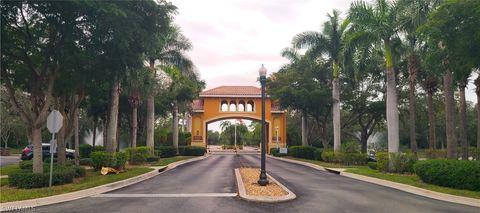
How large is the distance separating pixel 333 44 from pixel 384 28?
12.4 m

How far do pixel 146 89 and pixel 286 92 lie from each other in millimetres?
15998

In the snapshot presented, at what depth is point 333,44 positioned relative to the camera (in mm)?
35344

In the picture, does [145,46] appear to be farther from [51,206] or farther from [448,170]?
[448,170]

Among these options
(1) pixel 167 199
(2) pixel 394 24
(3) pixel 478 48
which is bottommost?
(1) pixel 167 199

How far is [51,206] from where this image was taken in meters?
11.6

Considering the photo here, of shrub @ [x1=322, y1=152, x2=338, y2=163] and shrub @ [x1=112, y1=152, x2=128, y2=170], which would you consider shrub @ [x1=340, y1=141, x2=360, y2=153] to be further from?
shrub @ [x1=112, y1=152, x2=128, y2=170]

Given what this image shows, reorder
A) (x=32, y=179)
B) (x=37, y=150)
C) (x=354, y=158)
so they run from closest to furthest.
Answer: (x=32, y=179), (x=37, y=150), (x=354, y=158)

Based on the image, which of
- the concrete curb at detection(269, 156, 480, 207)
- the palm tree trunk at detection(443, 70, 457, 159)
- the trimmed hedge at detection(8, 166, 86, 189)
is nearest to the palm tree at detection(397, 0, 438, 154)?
the palm tree trunk at detection(443, 70, 457, 159)

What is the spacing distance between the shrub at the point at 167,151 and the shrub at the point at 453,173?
95.2ft

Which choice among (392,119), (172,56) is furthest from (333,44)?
(172,56)

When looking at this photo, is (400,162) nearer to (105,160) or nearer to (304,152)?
(105,160)

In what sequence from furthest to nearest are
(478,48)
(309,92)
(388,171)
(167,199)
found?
(309,92) → (388,171) → (478,48) → (167,199)

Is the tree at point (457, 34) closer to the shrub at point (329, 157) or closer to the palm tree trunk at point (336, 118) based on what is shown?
the shrub at point (329, 157)

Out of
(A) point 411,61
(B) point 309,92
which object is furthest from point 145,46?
(B) point 309,92
